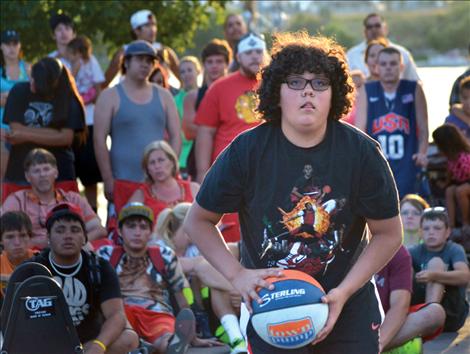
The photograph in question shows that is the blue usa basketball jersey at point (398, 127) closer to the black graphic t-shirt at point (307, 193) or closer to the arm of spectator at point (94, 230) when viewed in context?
the arm of spectator at point (94, 230)

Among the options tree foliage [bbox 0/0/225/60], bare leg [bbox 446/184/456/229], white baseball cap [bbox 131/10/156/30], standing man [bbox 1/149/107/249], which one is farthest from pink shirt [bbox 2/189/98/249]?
tree foliage [bbox 0/0/225/60]

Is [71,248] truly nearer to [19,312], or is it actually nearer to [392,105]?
[19,312]

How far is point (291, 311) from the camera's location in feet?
15.7

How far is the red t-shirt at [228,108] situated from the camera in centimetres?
985

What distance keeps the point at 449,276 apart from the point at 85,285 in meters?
2.68

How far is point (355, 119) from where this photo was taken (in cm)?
1105

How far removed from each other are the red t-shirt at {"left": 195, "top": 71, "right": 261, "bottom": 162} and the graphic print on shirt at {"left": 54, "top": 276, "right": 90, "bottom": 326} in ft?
8.29

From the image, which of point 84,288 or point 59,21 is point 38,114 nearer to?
point 59,21

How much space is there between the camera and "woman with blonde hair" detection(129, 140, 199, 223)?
32.4 feet

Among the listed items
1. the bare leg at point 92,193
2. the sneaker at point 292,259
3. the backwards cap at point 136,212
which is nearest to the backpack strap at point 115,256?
the backwards cap at point 136,212

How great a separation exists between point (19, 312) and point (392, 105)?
16.5 feet

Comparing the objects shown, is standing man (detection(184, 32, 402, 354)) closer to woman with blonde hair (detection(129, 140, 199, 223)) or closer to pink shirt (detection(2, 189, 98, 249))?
pink shirt (detection(2, 189, 98, 249))

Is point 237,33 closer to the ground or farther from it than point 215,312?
farther from it

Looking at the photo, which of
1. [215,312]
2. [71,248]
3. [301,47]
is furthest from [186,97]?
[301,47]
